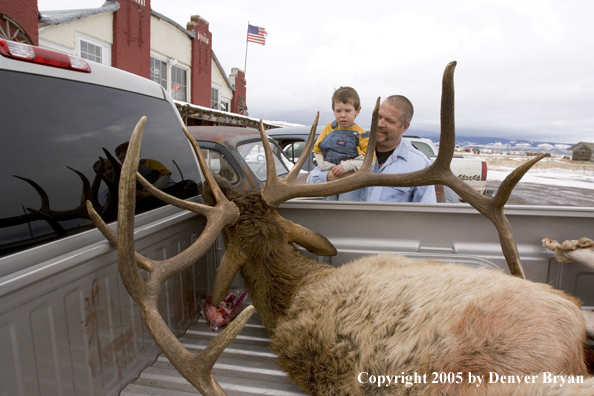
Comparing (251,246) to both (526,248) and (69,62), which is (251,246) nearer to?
(69,62)

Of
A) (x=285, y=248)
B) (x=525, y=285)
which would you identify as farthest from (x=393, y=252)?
(x=525, y=285)

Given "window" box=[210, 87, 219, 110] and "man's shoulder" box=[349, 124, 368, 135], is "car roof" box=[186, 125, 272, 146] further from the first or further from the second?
"window" box=[210, 87, 219, 110]

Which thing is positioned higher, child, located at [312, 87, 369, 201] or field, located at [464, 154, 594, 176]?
child, located at [312, 87, 369, 201]

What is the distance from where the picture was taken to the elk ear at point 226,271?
258 centimetres

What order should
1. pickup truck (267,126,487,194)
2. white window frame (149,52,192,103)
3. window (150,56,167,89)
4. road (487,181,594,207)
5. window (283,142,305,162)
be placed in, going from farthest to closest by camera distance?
1. white window frame (149,52,192,103)
2. window (150,56,167,89)
3. road (487,181,594,207)
4. window (283,142,305,162)
5. pickup truck (267,126,487,194)

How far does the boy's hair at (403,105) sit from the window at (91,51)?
11.7 meters

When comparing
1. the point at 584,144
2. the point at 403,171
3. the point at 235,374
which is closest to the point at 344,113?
the point at 403,171

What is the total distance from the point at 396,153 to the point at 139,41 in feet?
43.4

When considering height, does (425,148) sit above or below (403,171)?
above

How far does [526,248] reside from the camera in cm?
265

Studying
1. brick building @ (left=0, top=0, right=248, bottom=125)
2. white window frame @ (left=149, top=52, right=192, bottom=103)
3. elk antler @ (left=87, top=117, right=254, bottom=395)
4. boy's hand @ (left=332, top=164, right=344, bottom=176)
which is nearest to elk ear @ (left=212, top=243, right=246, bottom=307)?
elk antler @ (left=87, top=117, right=254, bottom=395)

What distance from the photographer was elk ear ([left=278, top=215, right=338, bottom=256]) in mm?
2760

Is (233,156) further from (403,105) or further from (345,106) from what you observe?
(403,105)

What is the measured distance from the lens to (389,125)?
347 centimetres
